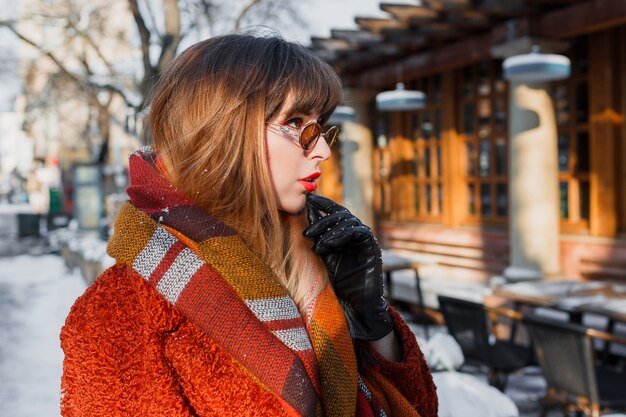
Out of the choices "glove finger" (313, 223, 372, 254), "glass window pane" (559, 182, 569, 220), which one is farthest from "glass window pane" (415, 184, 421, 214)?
"glove finger" (313, 223, 372, 254)

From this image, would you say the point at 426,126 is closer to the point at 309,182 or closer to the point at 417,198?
the point at 417,198

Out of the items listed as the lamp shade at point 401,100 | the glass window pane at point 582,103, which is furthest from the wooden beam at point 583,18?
the lamp shade at point 401,100

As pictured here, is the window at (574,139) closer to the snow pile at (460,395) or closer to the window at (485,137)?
the window at (485,137)

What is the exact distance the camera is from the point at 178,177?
130 cm

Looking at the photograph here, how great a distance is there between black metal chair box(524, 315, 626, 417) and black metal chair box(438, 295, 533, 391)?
55 cm

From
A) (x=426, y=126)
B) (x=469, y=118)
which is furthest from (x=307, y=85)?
(x=426, y=126)

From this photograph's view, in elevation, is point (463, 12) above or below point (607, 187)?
above

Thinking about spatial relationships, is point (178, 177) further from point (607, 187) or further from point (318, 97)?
point (607, 187)

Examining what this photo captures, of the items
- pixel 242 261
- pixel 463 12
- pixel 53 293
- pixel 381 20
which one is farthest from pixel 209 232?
pixel 53 293

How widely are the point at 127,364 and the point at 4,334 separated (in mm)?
7789

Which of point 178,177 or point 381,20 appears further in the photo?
point 381,20

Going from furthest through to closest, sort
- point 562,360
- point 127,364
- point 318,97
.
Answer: point 562,360, point 318,97, point 127,364

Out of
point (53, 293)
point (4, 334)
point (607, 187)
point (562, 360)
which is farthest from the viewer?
point (53, 293)

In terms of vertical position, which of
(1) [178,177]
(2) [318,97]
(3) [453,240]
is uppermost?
(2) [318,97]
